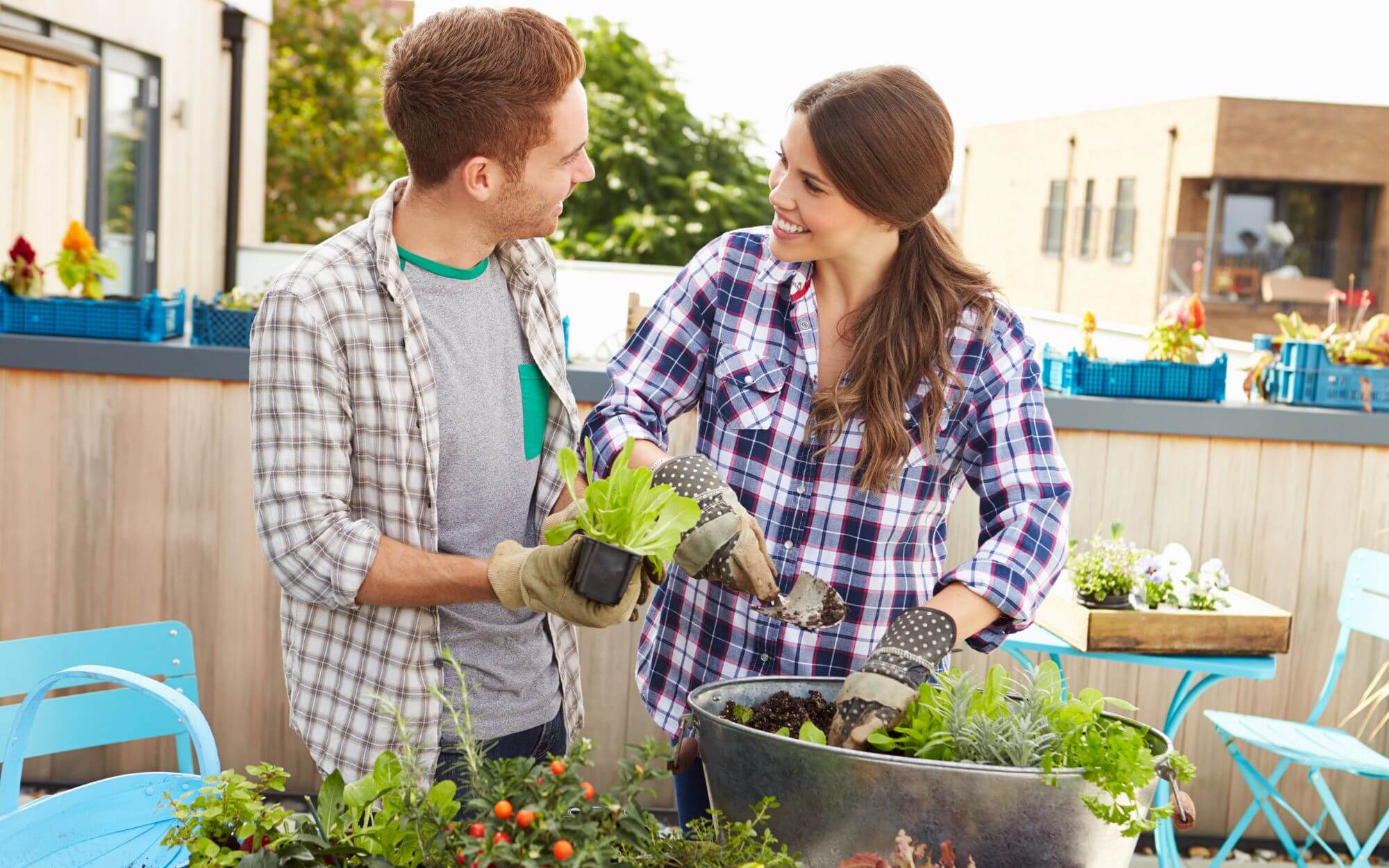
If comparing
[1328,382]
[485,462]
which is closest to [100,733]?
[485,462]

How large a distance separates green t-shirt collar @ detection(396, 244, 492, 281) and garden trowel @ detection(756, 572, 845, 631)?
564 millimetres

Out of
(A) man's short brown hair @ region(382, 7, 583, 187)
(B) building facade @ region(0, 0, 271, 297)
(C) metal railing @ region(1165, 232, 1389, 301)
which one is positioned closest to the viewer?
(A) man's short brown hair @ region(382, 7, 583, 187)

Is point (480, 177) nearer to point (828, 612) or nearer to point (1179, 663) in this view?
point (828, 612)

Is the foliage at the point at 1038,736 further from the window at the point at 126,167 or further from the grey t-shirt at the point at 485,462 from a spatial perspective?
the window at the point at 126,167

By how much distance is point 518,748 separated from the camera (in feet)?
5.37

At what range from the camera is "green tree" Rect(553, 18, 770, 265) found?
13.0 meters

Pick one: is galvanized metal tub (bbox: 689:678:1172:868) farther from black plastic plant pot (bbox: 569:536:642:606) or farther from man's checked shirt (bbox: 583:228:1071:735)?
man's checked shirt (bbox: 583:228:1071:735)

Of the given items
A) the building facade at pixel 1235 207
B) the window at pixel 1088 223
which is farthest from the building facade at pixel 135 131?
the window at pixel 1088 223

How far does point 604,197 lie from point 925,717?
1268 cm

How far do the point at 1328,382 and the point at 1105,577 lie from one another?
44.9 inches

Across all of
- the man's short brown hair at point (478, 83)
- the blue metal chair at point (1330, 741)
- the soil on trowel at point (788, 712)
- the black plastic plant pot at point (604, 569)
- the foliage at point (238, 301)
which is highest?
the man's short brown hair at point (478, 83)

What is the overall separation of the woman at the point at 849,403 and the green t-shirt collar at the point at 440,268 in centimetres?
23

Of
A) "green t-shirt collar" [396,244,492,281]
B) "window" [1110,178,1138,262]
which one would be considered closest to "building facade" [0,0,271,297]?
"green t-shirt collar" [396,244,492,281]

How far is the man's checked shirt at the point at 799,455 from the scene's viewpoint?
1562 mm
